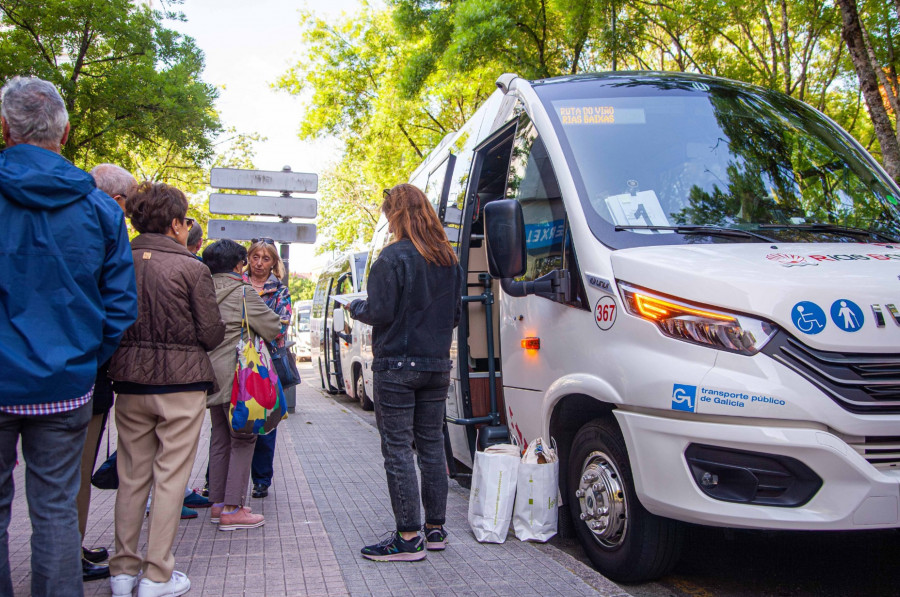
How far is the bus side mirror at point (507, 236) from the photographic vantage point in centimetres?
414

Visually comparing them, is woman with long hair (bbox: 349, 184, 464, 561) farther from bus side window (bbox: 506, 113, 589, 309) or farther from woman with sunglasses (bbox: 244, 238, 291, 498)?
woman with sunglasses (bbox: 244, 238, 291, 498)

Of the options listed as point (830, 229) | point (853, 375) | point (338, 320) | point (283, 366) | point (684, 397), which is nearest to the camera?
point (853, 375)

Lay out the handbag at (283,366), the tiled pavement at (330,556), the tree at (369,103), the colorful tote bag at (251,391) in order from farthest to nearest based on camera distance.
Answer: the tree at (369,103) → the handbag at (283,366) → the colorful tote bag at (251,391) → the tiled pavement at (330,556)

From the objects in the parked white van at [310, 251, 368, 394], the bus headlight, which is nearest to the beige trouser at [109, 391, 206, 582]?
the bus headlight

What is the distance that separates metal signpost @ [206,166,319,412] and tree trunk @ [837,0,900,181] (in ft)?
23.6

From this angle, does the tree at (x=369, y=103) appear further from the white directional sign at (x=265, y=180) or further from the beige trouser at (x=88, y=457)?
the beige trouser at (x=88, y=457)

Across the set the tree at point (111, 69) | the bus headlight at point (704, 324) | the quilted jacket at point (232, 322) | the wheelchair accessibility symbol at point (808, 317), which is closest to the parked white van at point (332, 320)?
the tree at point (111, 69)

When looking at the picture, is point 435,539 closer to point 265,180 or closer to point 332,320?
point 265,180

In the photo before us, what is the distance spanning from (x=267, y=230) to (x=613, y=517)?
28.0ft

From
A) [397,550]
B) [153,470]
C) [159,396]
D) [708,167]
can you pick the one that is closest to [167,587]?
[153,470]

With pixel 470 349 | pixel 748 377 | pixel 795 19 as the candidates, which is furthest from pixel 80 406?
pixel 795 19

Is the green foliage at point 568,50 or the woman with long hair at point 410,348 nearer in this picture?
the woman with long hair at point 410,348

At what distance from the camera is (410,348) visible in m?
3.98

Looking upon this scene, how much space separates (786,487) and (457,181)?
367cm
